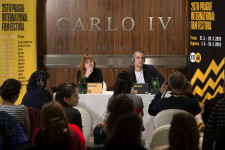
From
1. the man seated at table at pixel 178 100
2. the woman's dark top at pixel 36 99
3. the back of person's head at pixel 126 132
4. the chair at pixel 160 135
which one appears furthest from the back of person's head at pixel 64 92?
the back of person's head at pixel 126 132

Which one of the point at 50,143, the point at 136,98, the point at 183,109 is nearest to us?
the point at 50,143

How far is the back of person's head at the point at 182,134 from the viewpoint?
2203 millimetres

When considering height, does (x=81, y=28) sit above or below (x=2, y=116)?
above

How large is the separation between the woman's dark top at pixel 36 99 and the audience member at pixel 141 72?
2295 mm

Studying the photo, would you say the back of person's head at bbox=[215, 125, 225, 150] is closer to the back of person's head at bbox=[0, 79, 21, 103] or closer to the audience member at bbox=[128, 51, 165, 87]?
the back of person's head at bbox=[0, 79, 21, 103]

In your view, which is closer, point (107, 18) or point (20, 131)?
point (20, 131)

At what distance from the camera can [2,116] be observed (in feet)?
9.62

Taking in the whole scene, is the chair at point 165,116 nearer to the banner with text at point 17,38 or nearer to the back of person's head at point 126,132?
the back of person's head at point 126,132

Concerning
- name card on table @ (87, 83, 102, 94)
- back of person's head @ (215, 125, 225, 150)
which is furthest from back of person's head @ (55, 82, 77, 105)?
name card on table @ (87, 83, 102, 94)

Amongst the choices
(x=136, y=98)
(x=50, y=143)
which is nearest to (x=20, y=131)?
(x=50, y=143)

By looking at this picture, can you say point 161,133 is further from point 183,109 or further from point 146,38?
point 146,38

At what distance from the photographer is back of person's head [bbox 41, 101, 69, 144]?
254 centimetres

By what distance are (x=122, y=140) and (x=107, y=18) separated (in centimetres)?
589

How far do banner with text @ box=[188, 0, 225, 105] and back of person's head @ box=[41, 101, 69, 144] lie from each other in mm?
4114
